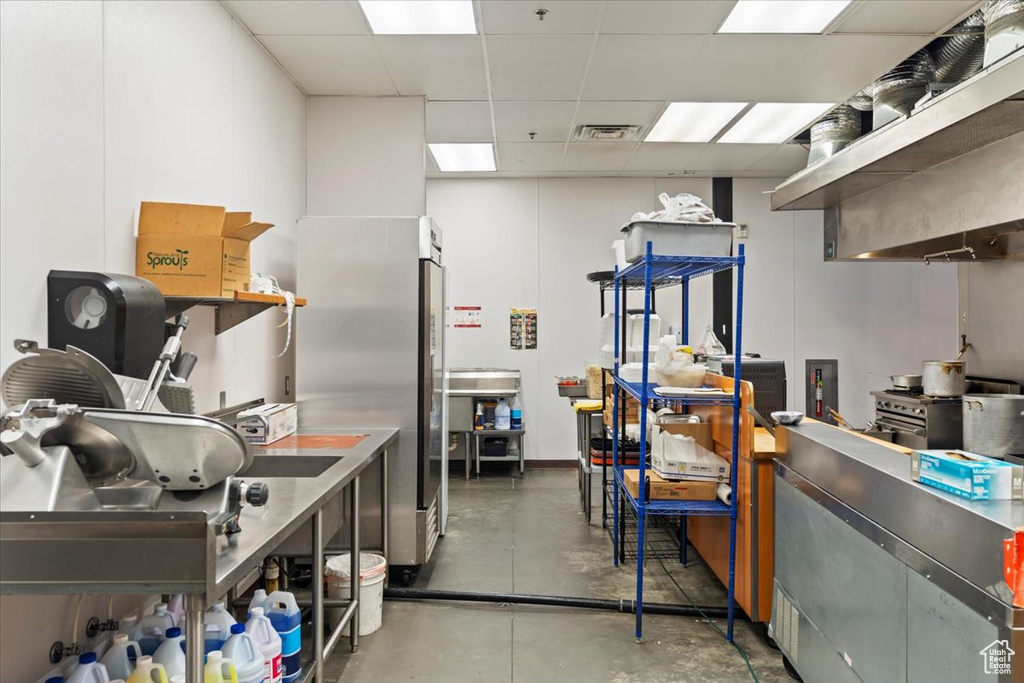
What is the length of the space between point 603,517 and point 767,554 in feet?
5.63

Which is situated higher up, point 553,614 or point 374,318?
point 374,318

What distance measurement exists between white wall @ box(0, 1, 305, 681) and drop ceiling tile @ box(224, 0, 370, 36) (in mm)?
93

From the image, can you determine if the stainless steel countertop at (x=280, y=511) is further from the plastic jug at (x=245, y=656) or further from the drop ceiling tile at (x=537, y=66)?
the drop ceiling tile at (x=537, y=66)

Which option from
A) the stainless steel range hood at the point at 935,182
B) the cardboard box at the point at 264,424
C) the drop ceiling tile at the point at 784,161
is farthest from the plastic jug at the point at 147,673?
the drop ceiling tile at the point at 784,161

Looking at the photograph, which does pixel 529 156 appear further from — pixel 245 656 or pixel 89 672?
pixel 89 672

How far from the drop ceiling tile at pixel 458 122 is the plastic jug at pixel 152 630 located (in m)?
3.35

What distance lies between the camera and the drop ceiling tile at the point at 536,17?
274 centimetres

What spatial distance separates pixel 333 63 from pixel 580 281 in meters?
3.18

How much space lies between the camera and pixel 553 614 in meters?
2.85

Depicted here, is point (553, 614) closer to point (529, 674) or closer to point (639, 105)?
point (529, 674)

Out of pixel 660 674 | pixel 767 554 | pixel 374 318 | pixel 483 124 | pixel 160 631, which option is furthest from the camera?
pixel 483 124

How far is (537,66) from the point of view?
134 inches

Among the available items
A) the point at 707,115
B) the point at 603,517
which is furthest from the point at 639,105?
the point at 603,517

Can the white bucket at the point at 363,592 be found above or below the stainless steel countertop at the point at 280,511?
below
